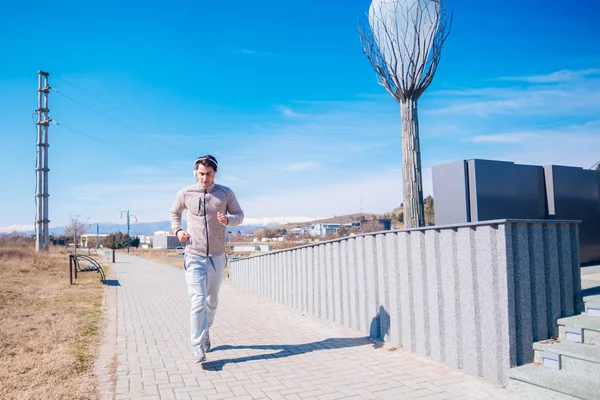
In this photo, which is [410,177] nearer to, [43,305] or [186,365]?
[186,365]

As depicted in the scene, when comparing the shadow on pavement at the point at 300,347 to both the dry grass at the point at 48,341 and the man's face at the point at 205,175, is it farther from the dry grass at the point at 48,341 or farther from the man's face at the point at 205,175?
the man's face at the point at 205,175

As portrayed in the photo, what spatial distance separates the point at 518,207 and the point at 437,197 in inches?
48.5

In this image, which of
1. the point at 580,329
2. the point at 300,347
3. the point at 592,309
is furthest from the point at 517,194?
the point at 300,347

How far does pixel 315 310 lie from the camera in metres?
7.49

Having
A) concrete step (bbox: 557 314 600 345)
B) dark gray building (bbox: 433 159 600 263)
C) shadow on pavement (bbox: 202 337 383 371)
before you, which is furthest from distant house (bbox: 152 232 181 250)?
concrete step (bbox: 557 314 600 345)

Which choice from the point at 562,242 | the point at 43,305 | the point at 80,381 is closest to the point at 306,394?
the point at 80,381

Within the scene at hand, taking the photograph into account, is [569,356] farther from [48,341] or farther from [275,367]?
[48,341]

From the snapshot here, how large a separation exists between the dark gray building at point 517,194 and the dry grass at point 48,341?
492 cm

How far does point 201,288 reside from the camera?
4.86 metres

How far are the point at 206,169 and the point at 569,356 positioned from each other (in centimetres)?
393

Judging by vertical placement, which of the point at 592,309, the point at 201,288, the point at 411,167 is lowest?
the point at 592,309

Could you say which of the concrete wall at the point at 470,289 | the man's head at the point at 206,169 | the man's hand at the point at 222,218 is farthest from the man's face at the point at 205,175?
the concrete wall at the point at 470,289

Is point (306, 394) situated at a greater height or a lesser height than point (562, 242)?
lesser

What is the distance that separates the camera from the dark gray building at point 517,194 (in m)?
6.02
